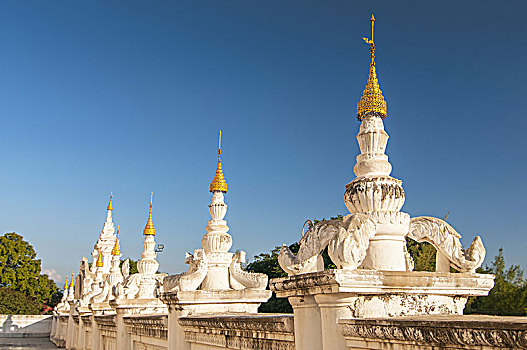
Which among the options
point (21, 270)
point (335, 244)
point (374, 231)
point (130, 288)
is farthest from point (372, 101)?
point (21, 270)

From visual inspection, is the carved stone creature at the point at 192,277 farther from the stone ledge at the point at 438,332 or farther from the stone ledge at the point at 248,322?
the stone ledge at the point at 438,332

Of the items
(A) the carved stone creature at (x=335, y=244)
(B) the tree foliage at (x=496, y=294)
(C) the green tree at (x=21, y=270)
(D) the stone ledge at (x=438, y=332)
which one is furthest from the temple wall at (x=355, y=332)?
(C) the green tree at (x=21, y=270)

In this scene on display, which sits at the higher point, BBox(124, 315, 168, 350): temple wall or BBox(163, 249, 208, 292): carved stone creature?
BBox(163, 249, 208, 292): carved stone creature

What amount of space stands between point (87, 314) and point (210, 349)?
50.0 ft

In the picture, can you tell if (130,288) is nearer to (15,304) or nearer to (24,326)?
(24,326)

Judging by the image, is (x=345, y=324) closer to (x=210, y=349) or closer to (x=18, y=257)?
(x=210, y=349)

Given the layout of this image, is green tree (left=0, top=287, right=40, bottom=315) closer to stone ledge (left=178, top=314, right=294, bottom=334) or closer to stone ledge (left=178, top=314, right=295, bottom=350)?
stone ledge (left=178, top=314, right=295, bottom=350)

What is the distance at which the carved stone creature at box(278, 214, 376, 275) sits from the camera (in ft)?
15.6

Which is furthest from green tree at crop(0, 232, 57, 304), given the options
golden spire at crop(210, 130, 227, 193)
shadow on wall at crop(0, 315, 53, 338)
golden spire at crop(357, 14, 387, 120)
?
Answer: golden spire at crop(357, 14, 387, 120)

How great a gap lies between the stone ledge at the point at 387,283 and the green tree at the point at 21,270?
208 feet

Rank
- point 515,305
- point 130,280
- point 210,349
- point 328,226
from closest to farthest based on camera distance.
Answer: point 328,226
point 210,349
point 130,280
point 515,305

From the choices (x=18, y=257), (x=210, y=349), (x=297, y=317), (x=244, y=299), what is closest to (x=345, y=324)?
(x=297, y=317)

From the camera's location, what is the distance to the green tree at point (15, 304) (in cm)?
5525

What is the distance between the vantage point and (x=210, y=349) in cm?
843
